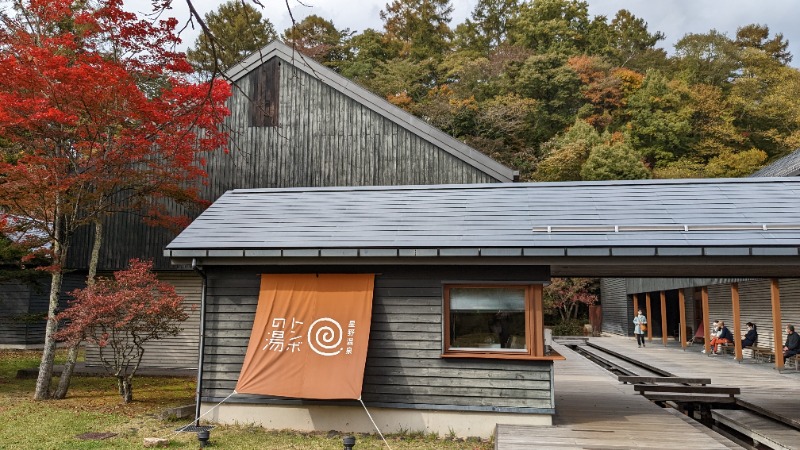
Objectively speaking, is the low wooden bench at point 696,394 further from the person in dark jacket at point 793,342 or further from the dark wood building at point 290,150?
the dark wood building at point 290,150

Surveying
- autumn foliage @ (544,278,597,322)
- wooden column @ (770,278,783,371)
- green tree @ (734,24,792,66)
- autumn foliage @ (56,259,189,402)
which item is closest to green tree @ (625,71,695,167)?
autumn foliage @ (544,278,597,322)

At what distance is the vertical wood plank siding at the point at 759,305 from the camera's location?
17.2m

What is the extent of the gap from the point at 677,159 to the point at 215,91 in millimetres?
28488

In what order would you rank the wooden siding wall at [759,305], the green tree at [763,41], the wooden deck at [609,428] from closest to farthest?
the wooden deck at [609,428], the wooden siding wall at [759,305], the green tree at [763,41]

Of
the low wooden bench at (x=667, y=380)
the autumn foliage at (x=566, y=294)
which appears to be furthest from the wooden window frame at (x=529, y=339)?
the autumn foliage at (x=566, y=294)

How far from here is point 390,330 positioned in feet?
29.8

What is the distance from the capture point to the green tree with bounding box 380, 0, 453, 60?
141 ft

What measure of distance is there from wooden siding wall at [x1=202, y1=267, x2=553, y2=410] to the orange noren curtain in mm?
306

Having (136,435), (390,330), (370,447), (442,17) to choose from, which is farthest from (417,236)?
(442,17)

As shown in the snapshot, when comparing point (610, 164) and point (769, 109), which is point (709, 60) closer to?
point (769, 109)

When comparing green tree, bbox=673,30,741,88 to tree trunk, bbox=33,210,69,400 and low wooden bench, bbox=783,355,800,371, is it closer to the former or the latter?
low wooden bench, bbox=783,355,800,371

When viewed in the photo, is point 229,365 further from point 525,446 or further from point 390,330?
point 525,446

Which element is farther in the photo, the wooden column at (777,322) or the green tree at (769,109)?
the green tree at (769,109)

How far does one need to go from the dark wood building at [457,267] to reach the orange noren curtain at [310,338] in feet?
0.87
